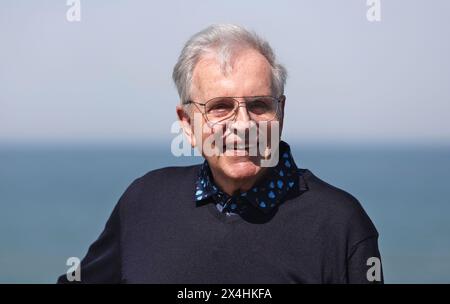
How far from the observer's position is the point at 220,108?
2.70m

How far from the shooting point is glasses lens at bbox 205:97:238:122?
2.66 m

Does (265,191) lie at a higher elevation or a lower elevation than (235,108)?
lower

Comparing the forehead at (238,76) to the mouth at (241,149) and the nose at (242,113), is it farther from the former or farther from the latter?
the mouth at (241,149)

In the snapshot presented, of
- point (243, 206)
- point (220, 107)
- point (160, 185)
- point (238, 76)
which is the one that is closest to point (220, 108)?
point (220, 107)

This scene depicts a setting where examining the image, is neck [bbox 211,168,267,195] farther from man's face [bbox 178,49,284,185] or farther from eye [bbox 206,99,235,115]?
eye [bbox 206,99,235,115]

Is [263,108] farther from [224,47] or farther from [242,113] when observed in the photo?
[224,47]

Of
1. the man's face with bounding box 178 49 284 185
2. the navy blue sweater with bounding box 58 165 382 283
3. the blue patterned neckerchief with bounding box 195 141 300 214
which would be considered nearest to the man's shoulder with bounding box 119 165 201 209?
the navy blue sweater with bounding box 58 165 382 283

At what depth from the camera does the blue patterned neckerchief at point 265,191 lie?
278 cm

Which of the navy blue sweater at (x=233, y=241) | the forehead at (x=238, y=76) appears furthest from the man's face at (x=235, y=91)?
the navy blue sweater at (x=233, y=241)

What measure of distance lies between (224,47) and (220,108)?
19cm

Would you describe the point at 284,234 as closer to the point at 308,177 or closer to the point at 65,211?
the point at 308,177

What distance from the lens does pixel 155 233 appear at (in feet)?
9.46
